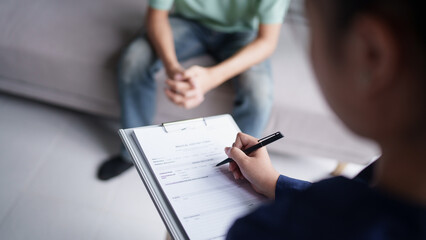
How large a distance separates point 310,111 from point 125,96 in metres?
0.63

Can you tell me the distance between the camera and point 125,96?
→ 1218 millimetres

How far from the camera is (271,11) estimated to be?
120 cm

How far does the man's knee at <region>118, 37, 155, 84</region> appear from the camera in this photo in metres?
1.19

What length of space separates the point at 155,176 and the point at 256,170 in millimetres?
185

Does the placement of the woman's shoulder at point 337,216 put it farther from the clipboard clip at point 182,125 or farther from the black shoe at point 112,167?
the black shoe at point 112,167

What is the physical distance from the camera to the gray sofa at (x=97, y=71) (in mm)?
1271

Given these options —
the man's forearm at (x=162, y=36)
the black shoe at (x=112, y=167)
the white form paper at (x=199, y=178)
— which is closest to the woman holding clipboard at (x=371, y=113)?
the white form paper at (x=199, y=178)

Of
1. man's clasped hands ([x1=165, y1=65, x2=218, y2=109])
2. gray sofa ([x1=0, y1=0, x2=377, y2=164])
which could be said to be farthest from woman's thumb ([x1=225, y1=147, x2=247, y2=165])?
gray sofa ([x1=0, y1=0, x2=377, y2=164])

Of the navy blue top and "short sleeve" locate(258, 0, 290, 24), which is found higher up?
"short sleeve" locate(258, 0, 290, 24)

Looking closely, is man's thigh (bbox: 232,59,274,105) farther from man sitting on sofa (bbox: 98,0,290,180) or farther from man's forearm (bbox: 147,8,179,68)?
man's forearm (bbox: 147,8,179,68)

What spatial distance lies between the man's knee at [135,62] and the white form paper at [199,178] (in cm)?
47

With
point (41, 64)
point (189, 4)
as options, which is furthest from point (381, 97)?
point (41, 64)

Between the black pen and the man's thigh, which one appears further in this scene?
the man's thigh

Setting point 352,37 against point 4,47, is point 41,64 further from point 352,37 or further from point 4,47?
point 352,37
